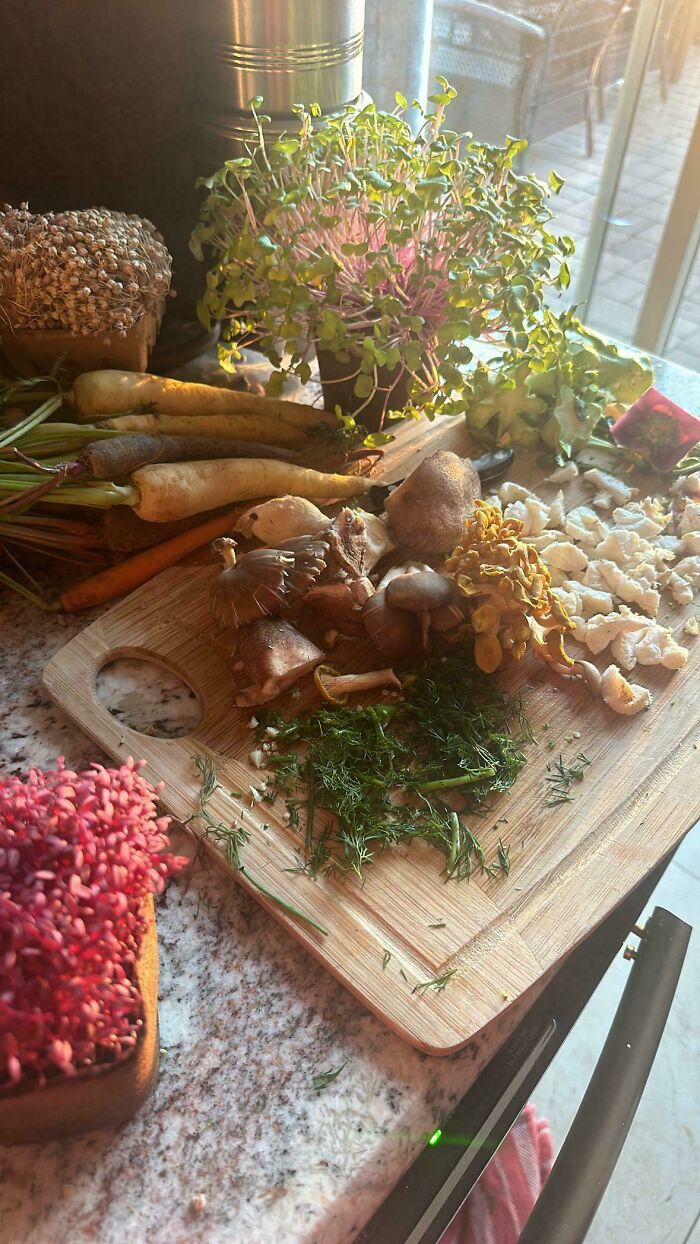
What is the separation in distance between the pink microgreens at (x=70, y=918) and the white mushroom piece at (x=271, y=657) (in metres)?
0.32

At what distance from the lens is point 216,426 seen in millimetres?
1279

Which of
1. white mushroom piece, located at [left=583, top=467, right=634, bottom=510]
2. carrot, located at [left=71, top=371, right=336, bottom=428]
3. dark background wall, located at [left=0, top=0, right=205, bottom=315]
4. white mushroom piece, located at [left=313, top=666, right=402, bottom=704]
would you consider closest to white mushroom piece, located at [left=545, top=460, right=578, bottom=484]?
white mushroom piece, located at [left=583, top=467, right=634, bottom=510]

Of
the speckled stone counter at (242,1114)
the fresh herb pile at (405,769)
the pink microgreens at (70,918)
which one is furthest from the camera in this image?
the fresh herb pile at (405,769)

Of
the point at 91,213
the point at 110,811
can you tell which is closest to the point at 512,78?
the point at 91,213

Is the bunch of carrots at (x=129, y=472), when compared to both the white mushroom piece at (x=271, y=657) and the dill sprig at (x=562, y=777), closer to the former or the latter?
the white mushroom piece at (x=271, y=657)

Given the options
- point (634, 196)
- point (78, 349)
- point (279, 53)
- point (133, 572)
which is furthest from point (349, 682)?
point (634, 196)

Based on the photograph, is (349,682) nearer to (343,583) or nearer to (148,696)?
(343,583)

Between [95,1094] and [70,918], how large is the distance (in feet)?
0.52

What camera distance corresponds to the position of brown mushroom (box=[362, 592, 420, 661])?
1061mm

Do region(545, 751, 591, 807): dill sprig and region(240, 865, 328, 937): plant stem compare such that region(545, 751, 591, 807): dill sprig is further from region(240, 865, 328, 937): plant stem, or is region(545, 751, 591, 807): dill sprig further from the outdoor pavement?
the outdoor pavement

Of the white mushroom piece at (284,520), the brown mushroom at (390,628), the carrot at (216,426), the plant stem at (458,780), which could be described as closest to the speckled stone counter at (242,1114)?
the plant stem at (458,780)

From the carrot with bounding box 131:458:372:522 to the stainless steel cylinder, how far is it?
511mm

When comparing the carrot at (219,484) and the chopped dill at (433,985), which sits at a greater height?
the carrot at (219,484)

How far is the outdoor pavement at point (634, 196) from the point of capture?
2.13 meters
